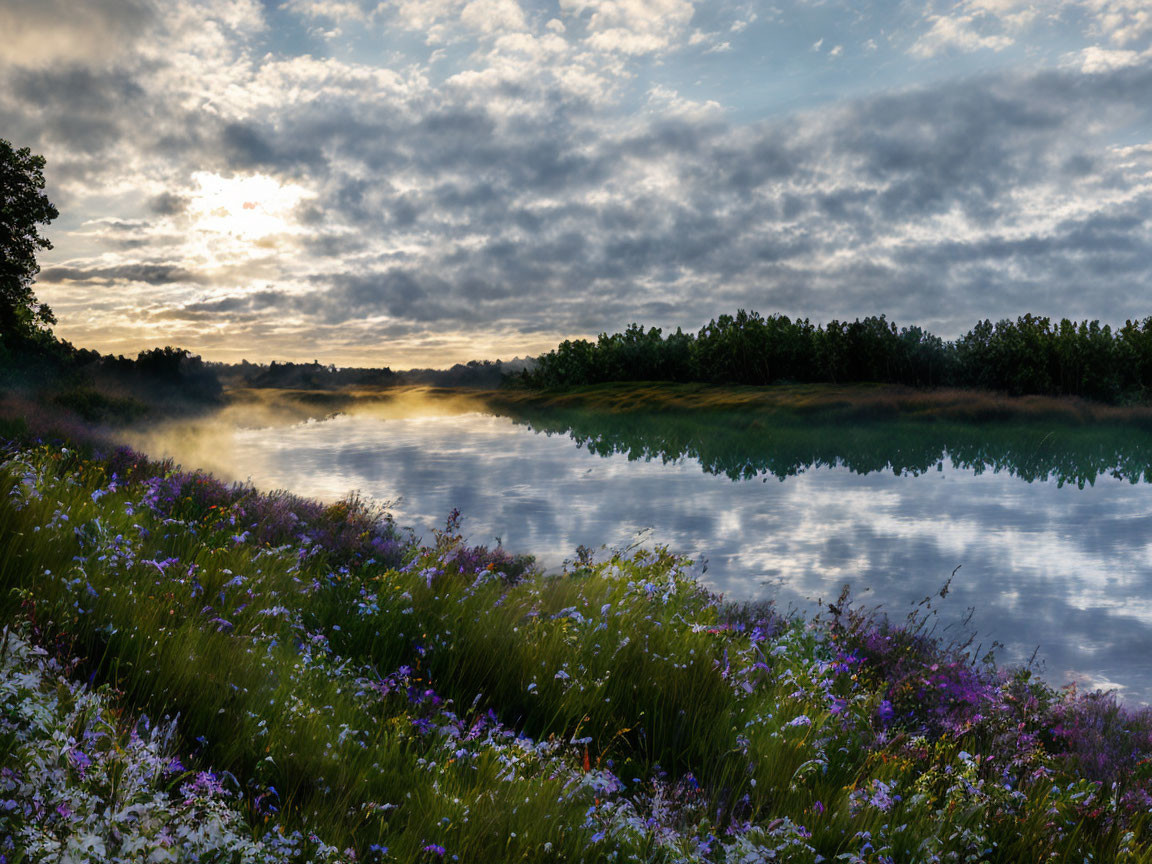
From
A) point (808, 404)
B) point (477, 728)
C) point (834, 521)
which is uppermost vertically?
point (808, 404)

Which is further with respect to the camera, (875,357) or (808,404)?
(875,357)

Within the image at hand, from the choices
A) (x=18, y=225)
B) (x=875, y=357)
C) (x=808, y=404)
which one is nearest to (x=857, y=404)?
(x=808, y=404)

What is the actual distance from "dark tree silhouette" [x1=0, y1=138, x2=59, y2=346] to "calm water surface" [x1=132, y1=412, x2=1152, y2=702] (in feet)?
53.7

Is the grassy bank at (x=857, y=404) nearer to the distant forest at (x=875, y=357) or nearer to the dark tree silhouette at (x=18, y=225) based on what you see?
the distant forest at (x=875, y=357)

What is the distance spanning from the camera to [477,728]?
4.62m

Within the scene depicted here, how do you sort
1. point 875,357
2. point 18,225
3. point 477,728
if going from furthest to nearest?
1. point 875,357
2. point 18,225
3. point 477,728

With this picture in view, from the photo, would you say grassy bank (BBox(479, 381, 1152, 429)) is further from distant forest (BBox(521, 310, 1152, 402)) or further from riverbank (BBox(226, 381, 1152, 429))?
distant forest (BBox(521, 310, 1152, 402))

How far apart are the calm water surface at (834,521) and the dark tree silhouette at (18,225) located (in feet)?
53.7

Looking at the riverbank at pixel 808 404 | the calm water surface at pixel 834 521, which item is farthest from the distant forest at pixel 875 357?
the calm water surface at pixel 834 521

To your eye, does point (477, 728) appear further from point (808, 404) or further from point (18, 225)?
point (808, 404)

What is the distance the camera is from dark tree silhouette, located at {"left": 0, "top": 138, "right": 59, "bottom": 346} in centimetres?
3384

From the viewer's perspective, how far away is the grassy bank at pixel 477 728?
10.9ft

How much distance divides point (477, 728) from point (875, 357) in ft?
302

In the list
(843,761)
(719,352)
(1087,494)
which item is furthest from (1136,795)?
(719,352)
